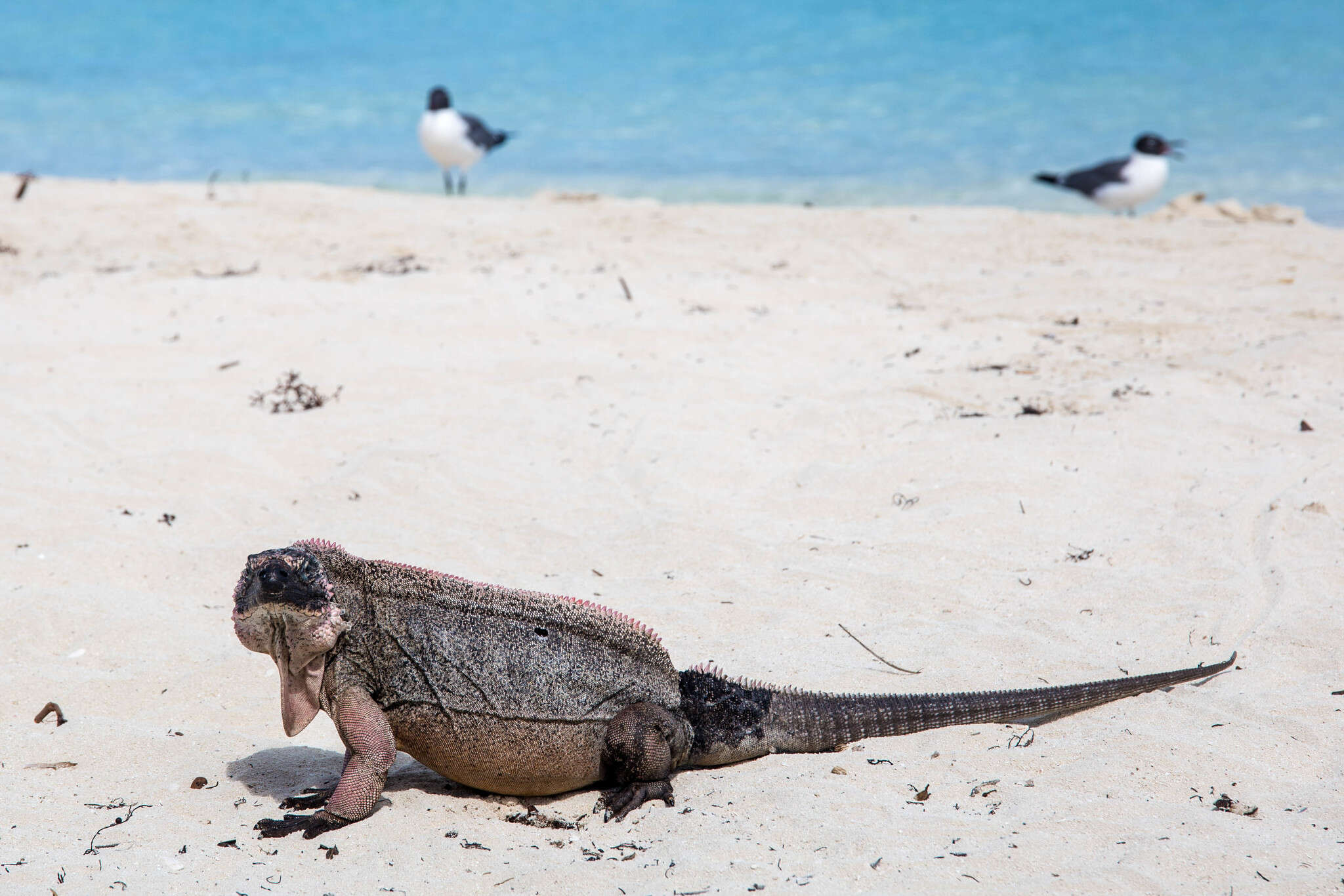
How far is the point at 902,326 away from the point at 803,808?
6.31 m

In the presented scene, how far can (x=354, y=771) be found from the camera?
3461 millimetres

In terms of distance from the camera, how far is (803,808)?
3516 millimetres

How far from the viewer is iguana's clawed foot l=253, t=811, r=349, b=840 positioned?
11.0 ft

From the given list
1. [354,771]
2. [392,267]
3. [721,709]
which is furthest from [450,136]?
[354,771]

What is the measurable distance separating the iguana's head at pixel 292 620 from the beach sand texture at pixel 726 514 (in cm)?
40

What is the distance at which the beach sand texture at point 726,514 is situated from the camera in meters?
3.33

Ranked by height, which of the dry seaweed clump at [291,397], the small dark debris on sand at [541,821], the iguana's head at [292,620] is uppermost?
the dry seaweed clump at [291,397]

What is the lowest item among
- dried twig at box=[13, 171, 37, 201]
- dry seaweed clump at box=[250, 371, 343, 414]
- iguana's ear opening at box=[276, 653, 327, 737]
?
iguana's ear opening at box=[276, 653, 327, 737]

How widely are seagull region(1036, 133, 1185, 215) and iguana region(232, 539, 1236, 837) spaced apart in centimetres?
1264

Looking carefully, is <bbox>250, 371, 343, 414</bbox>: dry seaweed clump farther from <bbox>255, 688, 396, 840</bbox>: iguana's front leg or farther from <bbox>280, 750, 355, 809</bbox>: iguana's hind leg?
<bbox>255, 688, 396, 840</bbox>: iguana's front leg

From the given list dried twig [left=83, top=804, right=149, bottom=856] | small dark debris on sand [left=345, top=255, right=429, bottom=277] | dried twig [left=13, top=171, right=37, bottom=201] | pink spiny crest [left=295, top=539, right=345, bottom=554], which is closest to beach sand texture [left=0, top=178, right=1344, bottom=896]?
dried twig [left=83, top=804, right=149, bottom=856]

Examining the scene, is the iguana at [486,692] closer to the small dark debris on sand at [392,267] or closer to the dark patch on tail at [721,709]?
the dark patch on tail at [721,709]

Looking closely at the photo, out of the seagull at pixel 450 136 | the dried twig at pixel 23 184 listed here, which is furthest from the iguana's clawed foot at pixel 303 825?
the seagull at pixel 450 136


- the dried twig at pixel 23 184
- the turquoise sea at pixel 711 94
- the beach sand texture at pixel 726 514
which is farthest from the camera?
the turquoise sea at pixel 711 94
